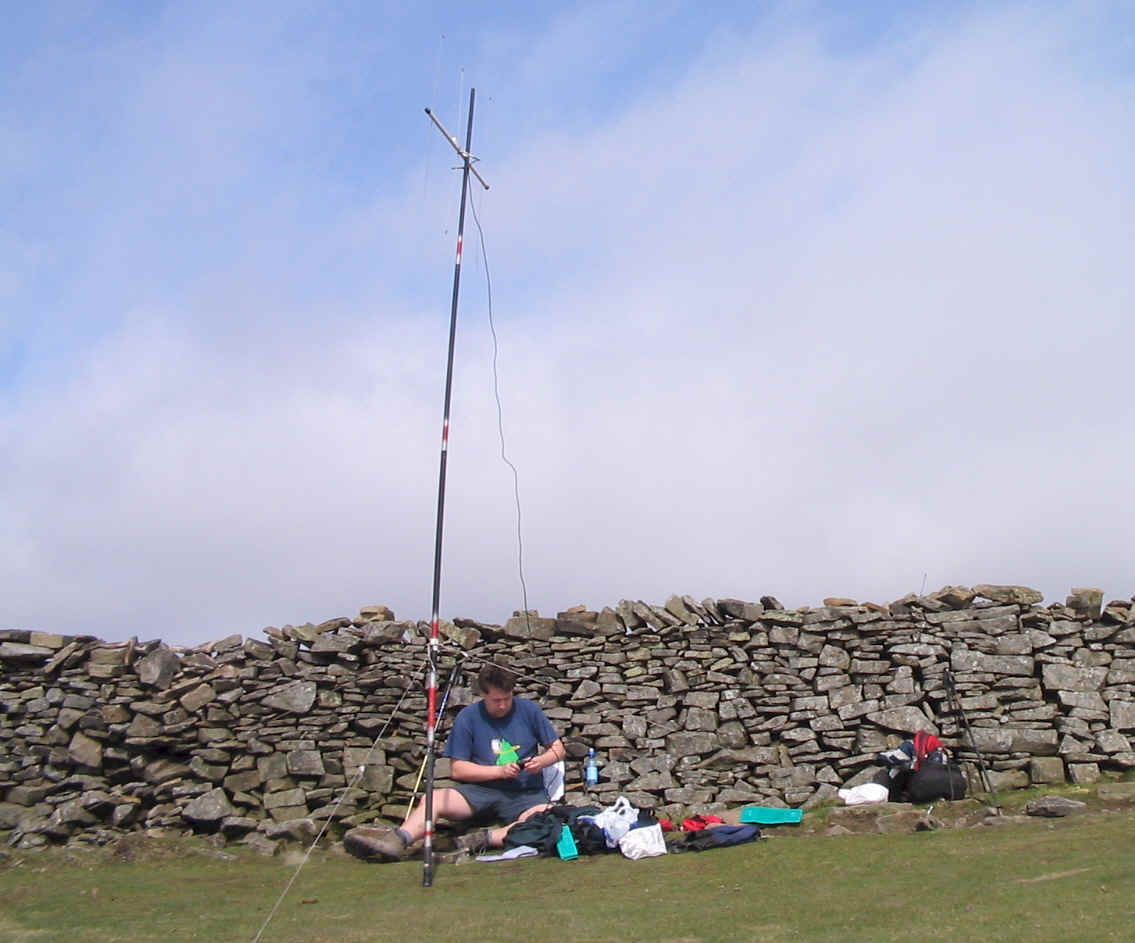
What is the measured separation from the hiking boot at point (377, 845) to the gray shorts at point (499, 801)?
→ 796mm

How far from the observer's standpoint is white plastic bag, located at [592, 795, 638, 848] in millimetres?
8867

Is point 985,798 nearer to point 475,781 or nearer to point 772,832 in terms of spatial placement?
point 772,832

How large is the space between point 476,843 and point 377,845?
869 millimetres

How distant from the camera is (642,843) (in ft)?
28.3

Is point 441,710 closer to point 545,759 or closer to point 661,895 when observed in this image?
point 545,759

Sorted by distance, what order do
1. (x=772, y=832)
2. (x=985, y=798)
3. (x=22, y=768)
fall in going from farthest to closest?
(x=22, y=768) → (x=985, y=798) → (x=772, y=832)

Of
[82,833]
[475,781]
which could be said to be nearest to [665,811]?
[475,781]

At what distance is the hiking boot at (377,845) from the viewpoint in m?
9.16

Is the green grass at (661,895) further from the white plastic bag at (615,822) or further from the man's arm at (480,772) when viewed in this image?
the man's arm at (480,772)

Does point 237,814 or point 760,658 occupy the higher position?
point 760,658

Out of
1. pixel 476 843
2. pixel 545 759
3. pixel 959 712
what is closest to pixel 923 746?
pixel 959 712

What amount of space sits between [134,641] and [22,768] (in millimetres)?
1835

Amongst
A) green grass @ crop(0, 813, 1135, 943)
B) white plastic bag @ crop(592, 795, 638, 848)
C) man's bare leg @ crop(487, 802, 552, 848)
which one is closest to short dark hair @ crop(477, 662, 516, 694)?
man's bare leg @ crop(487, 802, 552, 848)

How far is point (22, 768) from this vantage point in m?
12.0
